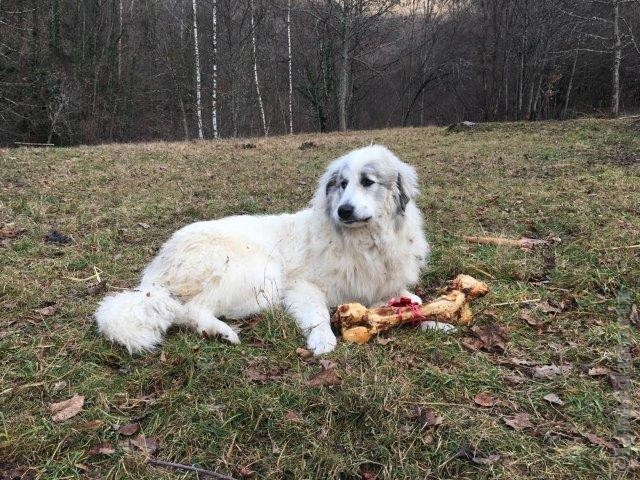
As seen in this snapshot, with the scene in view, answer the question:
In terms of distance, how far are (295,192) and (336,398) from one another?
5748 mm

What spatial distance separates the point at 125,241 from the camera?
18.1 ft

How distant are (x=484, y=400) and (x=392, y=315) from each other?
0.95 metres

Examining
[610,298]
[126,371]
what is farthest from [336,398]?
[610,298]

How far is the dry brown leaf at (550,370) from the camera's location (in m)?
2.73

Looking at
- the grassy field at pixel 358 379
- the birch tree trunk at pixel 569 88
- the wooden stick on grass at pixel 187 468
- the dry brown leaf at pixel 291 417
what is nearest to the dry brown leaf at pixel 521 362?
the grassy field at pixel 358 379

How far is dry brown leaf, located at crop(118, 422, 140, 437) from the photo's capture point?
231cm

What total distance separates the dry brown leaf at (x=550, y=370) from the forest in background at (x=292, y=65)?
71.4ft

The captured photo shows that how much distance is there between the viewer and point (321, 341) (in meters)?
3.14

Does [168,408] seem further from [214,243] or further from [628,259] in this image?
[628,259]

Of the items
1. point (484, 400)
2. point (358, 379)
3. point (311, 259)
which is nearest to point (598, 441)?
point (484, 400)

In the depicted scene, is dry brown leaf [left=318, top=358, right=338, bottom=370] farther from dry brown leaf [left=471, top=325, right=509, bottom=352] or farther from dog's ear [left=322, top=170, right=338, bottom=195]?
dog's ear [left=322, top=170, right=338, bottom=195]

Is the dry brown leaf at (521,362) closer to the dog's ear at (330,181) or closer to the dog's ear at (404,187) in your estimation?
the dog's ear at (404,187)

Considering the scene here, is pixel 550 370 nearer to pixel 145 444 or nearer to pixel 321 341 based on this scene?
pixel 321 341

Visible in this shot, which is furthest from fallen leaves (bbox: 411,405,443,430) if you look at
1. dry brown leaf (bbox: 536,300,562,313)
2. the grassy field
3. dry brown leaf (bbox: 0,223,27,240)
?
dry brown leaf (bbox: 0,223,27,240)
